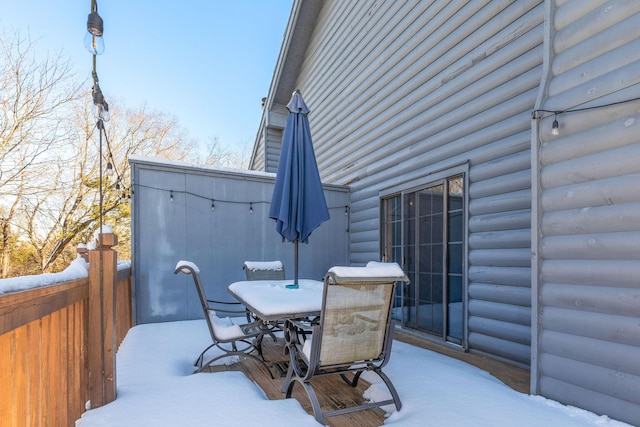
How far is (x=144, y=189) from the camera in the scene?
463cm

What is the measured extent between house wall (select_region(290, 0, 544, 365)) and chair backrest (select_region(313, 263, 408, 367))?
1.56 meters

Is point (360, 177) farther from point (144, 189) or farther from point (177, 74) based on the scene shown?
point (177, 74)

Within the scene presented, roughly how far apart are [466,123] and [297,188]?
1.99 m

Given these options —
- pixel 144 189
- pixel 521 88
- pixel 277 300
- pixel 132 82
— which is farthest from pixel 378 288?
pixel 132 82

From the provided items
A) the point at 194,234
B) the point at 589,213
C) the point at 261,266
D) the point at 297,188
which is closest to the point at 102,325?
the point at 297,188

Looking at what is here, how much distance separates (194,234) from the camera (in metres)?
4.93

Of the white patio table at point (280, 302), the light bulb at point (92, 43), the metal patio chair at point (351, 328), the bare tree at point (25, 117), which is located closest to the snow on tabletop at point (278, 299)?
the white patio table at point (280, 302)

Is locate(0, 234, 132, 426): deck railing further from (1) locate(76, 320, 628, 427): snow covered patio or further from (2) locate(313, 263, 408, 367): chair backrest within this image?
(2) locate(313, 263, 408, 367): chair backrest

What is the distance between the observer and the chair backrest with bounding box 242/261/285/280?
14.1 feet

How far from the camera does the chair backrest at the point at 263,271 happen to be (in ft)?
14.1

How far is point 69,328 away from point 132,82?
14861 millimetres

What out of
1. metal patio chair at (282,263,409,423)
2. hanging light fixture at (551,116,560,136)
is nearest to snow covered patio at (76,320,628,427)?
metal patio chair at (282,263,409,423)

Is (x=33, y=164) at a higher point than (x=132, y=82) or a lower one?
lower

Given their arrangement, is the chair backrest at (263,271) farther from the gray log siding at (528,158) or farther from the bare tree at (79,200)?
the bare tree at (79,200)
